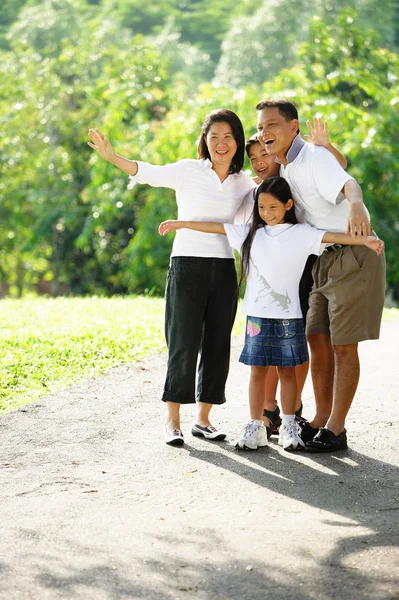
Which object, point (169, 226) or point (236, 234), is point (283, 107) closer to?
point (236, 234)

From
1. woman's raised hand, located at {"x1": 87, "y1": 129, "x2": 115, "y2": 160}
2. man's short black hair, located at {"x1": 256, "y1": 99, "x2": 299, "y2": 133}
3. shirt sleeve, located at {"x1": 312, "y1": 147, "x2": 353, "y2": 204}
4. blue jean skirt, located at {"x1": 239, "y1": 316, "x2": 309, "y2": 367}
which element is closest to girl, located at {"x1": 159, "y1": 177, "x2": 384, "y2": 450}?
blue jean skirt, located at {"x1": 239, "y1": 316, "x2": 309, "y2": 367}

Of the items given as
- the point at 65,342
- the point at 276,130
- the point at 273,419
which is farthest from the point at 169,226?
the point at 65,342

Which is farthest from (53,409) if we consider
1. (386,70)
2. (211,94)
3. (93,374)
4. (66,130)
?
(66,130)

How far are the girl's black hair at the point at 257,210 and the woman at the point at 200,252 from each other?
0.20 meters

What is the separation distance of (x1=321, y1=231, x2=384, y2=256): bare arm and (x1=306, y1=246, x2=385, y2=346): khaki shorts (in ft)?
0.29

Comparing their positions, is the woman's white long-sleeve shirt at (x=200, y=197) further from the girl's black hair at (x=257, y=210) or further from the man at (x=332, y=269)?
the man at (x=332, y=269)

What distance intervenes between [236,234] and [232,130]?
0.59 m

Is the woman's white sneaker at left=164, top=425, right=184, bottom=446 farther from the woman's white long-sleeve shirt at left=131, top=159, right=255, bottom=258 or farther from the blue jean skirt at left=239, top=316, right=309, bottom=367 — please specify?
the woman's white long-sleeve shirt at left=131, top=159, right=255, bottom=258

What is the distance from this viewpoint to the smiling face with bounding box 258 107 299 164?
17.3 ft

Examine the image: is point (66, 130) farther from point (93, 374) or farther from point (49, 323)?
point (93, 374)

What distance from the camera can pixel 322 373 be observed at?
555 cm

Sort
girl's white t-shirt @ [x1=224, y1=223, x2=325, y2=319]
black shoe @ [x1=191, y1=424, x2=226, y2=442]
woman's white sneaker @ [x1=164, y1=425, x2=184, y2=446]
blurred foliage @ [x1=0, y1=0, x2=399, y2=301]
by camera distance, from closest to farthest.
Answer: girl's white t-shirt @ [x1=224, y1=223, x2=325, y2=319] < woman's white sneaker @ [x1=164, y1=425, x2=184, y2=446] < black shoe @ [x1=191, y1=424, x2=226, y2=442] < blurred foliage @ [x1=0, y1=0, x2=399, y2=301]

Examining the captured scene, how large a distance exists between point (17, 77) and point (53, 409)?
73.8ft

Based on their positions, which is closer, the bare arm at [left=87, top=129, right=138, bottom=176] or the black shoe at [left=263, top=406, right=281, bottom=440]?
the bare arm at [left=87, top=129, right=138, bottom=176]
